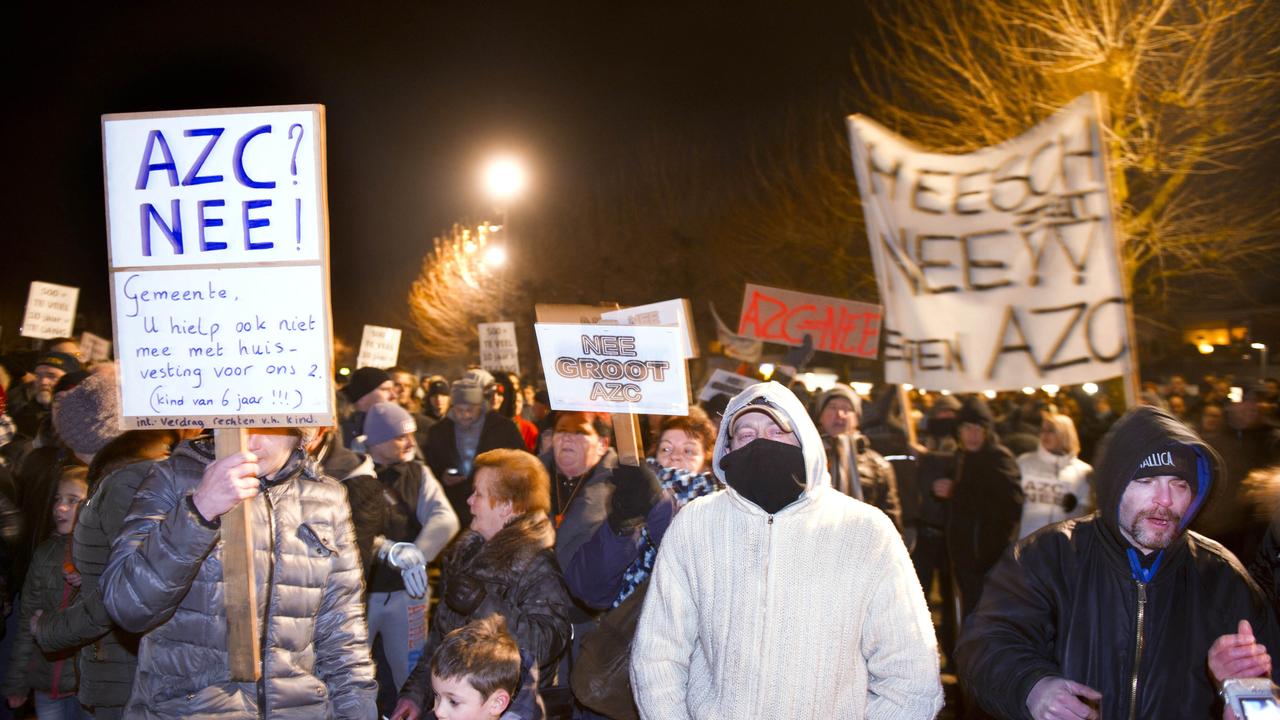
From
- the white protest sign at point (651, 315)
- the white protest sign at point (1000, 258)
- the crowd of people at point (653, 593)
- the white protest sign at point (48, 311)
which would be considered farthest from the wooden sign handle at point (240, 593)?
the white protest sign at point (48, 311)

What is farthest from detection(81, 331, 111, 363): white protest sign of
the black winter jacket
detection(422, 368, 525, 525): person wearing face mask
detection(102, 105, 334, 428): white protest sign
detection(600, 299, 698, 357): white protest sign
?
detection(102, 105, 334, 428): white protest sign

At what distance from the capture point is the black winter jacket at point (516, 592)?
3.90 m

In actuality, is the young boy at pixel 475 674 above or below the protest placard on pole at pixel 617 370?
below

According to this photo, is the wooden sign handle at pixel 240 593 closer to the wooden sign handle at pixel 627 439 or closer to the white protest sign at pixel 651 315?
the wooden sign handle at pixel 627 439

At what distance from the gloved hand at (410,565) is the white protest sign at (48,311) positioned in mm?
8711

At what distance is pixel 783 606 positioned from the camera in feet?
9.27

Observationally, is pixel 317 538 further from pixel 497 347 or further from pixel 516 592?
pixel 497 347

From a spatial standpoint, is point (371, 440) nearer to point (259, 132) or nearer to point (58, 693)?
point (58, 693)

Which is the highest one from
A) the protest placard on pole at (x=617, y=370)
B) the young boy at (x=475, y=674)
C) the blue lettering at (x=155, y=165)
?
the blue lettering at (x=155, y=165)

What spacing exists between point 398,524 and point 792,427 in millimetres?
3211

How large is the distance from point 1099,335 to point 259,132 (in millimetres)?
3773

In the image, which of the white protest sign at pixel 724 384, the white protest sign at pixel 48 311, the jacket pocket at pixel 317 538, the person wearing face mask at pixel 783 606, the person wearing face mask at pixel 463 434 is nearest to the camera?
the person wearing face mask at pixel 783 606

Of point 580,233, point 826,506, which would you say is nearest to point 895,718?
point 826,506

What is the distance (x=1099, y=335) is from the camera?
16.1 feet
